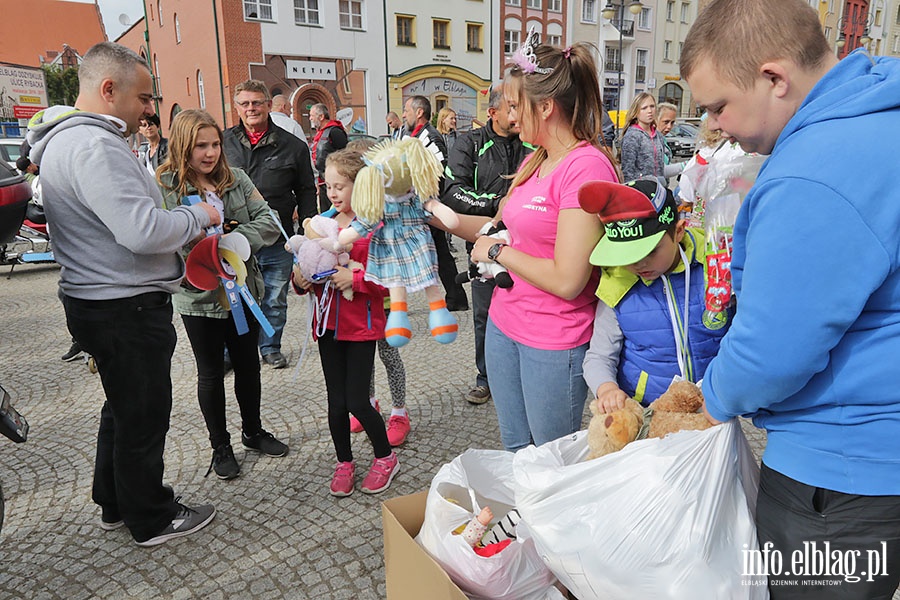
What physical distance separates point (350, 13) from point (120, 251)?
2511cm

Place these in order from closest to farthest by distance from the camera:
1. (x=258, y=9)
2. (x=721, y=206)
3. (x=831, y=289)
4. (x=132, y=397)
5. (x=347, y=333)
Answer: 1. (x=831, y=289)
2. (x=721, y=206)
3. (x=132, y=397)
4. (x=347, y=333)
5. (x=258, y=9)

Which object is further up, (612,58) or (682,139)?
(612,58)

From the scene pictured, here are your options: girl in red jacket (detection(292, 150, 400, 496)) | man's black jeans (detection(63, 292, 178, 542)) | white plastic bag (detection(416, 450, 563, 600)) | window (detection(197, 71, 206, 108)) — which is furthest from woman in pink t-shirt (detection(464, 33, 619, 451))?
window (detection(197, 71, 206, 108))

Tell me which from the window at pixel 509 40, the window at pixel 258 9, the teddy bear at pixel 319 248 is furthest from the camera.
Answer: the window at pixel 509 40

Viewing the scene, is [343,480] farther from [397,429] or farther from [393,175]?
[393,175]

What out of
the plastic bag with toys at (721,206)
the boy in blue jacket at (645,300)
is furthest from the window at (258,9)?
the boy in blue jacket at (645,300)

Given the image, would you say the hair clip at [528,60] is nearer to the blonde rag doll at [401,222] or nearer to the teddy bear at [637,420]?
the blonde rag doll at [401,222]

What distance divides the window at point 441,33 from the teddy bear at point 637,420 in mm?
27550

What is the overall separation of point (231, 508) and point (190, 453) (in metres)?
0.69

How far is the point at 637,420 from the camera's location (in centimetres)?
155

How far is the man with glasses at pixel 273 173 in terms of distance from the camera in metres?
4.68


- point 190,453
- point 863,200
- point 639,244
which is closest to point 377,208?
point 639,244

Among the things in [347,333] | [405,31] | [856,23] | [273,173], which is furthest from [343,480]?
[856,23]

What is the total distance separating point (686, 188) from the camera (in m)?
2.36
